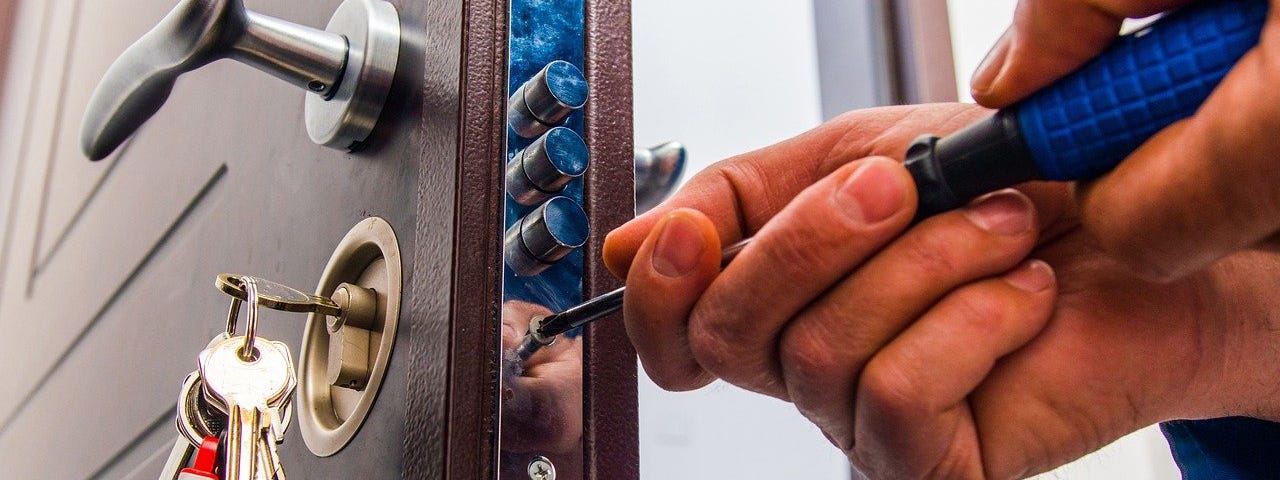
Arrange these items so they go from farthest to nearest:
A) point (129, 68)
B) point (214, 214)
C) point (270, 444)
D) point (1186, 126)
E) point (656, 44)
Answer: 1. point (656, 44)
2. point (214, 214)
3. point (129, 68)
4. point (270, 444)
5. point (1186, 126)

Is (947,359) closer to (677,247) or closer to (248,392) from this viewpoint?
(677,247)

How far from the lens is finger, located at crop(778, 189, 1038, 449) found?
0.90ft

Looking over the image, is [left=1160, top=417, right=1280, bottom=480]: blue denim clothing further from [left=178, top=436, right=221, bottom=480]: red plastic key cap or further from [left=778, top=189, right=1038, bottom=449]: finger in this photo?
[left=178, top=436, right=221, bottom=480]: red plastic key cap

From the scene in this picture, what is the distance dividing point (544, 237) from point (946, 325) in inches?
5.8

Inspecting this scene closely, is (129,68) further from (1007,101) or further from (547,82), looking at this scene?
(1007,101)

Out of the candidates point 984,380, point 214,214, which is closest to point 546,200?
point 984,380

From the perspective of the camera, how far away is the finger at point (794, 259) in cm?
27

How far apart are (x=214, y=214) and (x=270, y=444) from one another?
317mm

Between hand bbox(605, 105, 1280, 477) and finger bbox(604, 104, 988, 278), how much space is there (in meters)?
0.06

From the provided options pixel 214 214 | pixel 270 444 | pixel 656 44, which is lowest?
pixel 270 444

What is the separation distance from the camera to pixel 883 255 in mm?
288

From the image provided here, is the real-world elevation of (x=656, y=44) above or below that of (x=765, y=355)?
above

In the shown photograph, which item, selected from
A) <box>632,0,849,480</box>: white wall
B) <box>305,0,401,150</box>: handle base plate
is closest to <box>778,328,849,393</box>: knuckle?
<box>305,0,401,150</box>: handle base plate

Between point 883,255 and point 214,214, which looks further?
point 214,214
